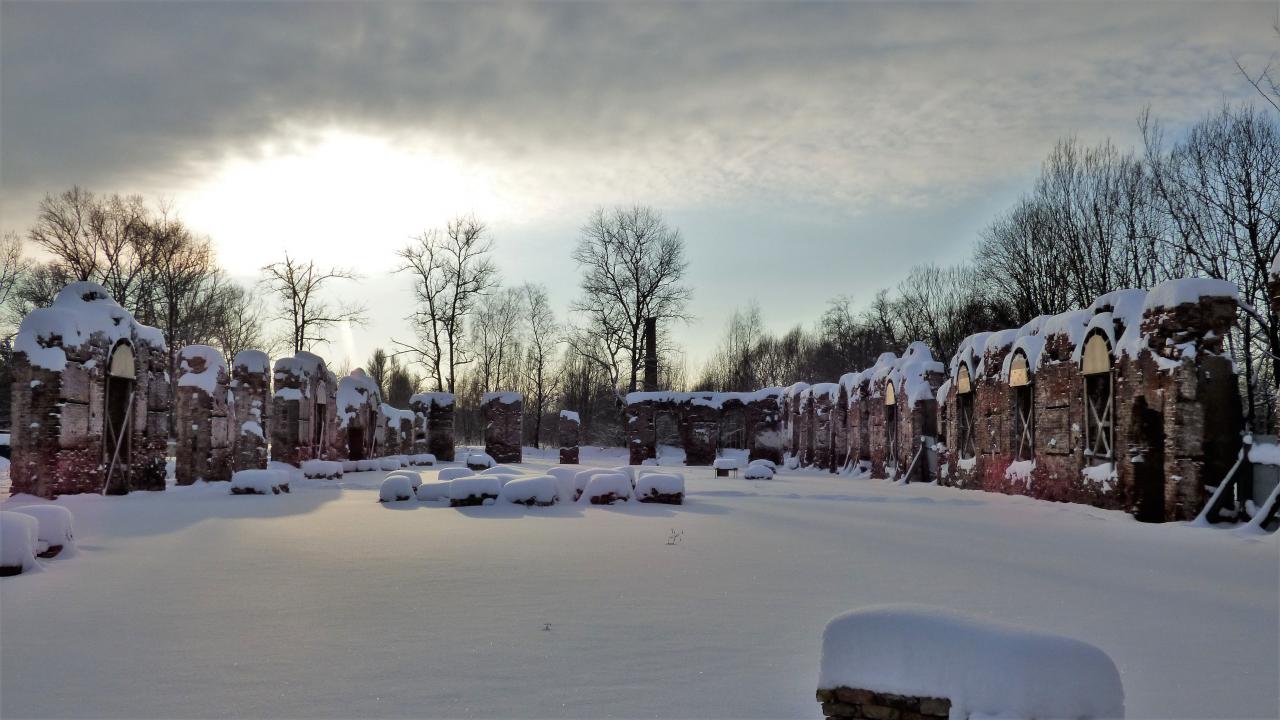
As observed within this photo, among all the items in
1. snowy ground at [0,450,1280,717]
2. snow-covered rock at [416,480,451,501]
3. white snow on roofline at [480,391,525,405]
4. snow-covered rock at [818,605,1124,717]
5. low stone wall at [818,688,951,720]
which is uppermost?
white snow on roofline at [480,391,525,405]

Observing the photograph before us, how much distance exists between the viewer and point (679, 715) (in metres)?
4.39

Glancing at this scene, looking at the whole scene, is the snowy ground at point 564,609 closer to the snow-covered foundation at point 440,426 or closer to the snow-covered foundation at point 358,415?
the snow-covered foundation at point 358,415

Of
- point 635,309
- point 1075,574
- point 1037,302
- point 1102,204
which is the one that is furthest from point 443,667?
point 635,309

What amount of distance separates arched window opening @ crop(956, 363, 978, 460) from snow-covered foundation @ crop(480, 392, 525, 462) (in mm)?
20290

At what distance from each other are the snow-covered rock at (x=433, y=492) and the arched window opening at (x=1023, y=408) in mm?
12922

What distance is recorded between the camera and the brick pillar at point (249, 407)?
75.2ft

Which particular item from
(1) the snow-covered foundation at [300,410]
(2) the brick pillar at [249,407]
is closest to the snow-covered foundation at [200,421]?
(2) the brick pillar at [249,407]

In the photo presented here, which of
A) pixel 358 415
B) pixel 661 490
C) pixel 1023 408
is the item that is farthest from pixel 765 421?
pixel 661 490

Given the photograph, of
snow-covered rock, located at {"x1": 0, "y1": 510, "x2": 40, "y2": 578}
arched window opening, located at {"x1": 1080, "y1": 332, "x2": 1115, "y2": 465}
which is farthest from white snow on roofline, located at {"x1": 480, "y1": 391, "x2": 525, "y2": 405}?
snow-covered rock, located at {"x1": 0, "y1": 510, "x2": 40, "y2": 578}

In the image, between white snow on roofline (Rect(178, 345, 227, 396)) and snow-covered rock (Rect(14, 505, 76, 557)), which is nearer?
snow-covered rock (Rect(14, 505, 76, 557))

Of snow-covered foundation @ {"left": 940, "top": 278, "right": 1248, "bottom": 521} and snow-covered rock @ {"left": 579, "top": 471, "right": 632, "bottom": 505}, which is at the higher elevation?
snow-covered foundation @ {"left": 940, "top": 278, "right": 1248, "bottom": 521}

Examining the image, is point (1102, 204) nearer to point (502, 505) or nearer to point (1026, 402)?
point (1026, 402)

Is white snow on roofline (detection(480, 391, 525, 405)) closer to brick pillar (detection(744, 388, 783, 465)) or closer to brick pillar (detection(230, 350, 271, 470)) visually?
brick pillar (detection(744, 388, 783, 465))

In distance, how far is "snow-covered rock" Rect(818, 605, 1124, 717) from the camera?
3.35m
